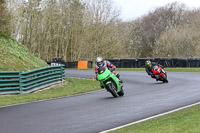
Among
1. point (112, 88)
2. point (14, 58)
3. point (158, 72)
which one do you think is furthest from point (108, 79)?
point (14, 58)

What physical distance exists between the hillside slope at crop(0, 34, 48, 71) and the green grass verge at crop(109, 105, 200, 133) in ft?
45.6

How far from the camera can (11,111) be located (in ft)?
33.4

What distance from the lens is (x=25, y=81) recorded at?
1650 centimetres

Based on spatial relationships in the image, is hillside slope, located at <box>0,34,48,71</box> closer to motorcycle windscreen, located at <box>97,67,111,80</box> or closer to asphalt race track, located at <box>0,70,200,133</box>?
motorcycle windscreen, located at <box>97,67,111,80</box>

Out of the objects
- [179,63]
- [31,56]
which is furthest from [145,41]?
[31,56]

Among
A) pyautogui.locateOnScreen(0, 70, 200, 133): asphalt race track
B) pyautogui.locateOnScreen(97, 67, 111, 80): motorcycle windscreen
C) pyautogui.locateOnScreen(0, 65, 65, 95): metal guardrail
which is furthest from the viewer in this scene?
pyautogui.locateOnScreen(0, 65, 65, 95): metal guardrail

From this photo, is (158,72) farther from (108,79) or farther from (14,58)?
(14,58)

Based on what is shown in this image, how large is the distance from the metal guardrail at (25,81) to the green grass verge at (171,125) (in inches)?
392

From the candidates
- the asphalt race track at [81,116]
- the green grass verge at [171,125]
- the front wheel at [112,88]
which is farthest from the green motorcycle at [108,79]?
the green grass verge at [171,125]

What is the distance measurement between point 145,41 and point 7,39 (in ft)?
169

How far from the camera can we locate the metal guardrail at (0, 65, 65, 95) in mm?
16000

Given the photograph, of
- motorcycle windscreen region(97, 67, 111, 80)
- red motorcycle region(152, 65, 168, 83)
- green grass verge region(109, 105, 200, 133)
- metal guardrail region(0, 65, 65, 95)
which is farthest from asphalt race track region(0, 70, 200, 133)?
red motorcycle region(152, 65, 168, 83)

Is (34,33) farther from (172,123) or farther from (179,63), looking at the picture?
(172,123)

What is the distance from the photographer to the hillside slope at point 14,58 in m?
20.6
